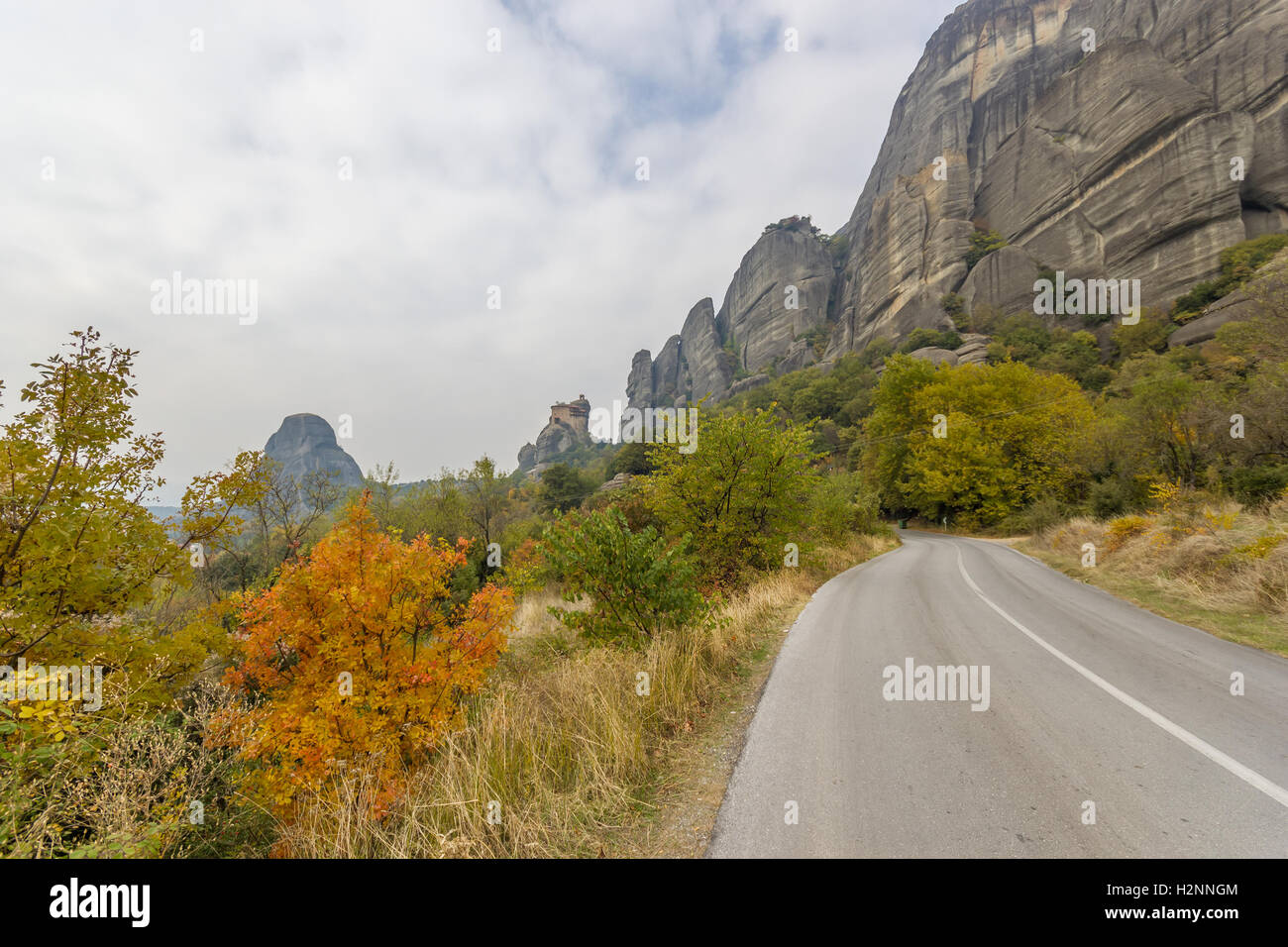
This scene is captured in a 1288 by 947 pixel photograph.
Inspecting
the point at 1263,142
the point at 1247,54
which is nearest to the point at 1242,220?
the point at 1263,142

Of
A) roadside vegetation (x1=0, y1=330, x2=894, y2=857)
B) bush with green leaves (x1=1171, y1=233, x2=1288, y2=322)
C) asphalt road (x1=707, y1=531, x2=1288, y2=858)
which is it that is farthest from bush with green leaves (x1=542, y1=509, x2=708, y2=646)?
bush with green leaves (x1=1171, y1=233, x2=1288, y2=322)

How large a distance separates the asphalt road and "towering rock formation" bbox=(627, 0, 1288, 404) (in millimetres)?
61146

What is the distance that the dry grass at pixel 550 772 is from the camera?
2.71 m

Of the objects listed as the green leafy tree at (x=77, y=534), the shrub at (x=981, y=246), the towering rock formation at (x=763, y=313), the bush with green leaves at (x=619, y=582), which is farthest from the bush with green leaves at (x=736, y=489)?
the towering rock formation at (x=763, y=313)

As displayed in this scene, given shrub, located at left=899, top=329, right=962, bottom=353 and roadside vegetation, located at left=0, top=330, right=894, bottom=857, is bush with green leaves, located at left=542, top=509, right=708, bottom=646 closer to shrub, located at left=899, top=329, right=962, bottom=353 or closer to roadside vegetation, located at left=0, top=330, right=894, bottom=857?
roadside vegetation, located at left=0, top=330, right=894, bottom=857

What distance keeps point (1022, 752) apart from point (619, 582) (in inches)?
179

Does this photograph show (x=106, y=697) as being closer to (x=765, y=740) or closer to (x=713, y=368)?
(x=765, y=740)

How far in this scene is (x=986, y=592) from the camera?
1008 centimetres

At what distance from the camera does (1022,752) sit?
3502mm

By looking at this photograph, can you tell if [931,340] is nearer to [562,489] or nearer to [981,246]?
[981,246]

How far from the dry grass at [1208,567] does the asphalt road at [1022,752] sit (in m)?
0.76

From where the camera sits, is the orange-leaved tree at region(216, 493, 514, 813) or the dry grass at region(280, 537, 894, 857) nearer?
the dry grass at region(280, 537, 894, 857)

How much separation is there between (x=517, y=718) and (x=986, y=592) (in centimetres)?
1082

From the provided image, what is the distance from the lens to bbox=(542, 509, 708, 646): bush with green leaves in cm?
643
